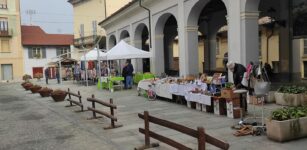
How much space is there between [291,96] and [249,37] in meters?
2.88

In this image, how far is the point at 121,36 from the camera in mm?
29266

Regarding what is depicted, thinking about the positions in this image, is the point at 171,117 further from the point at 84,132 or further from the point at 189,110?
the point at 84,132

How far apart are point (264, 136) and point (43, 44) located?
51.6 metres

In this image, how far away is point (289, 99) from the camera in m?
11.4

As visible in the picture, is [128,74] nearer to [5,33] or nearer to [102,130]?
[102,130]

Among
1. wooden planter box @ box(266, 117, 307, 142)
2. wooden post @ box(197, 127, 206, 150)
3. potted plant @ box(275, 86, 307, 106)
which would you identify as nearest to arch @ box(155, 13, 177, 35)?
potted plant @ box(275, 86, 307, 106)

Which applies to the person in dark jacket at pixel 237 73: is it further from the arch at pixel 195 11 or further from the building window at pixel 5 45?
the building window at pixel 5 45

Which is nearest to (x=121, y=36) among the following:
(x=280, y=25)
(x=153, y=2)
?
(x=153, y=2)

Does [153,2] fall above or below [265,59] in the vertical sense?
above

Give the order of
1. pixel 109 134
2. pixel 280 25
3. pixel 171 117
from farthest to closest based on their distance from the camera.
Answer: pixel 280 25, pixel 171 117, pixel 109 134

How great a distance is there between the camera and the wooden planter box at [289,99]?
1114cm

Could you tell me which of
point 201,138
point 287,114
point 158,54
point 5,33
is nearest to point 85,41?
point 5,33

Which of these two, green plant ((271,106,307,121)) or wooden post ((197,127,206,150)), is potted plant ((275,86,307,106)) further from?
wooden post ((197,127,206,150))

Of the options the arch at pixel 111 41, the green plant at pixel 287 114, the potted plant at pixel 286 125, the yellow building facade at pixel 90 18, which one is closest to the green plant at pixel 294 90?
A: the green plant at pixel 287 114
